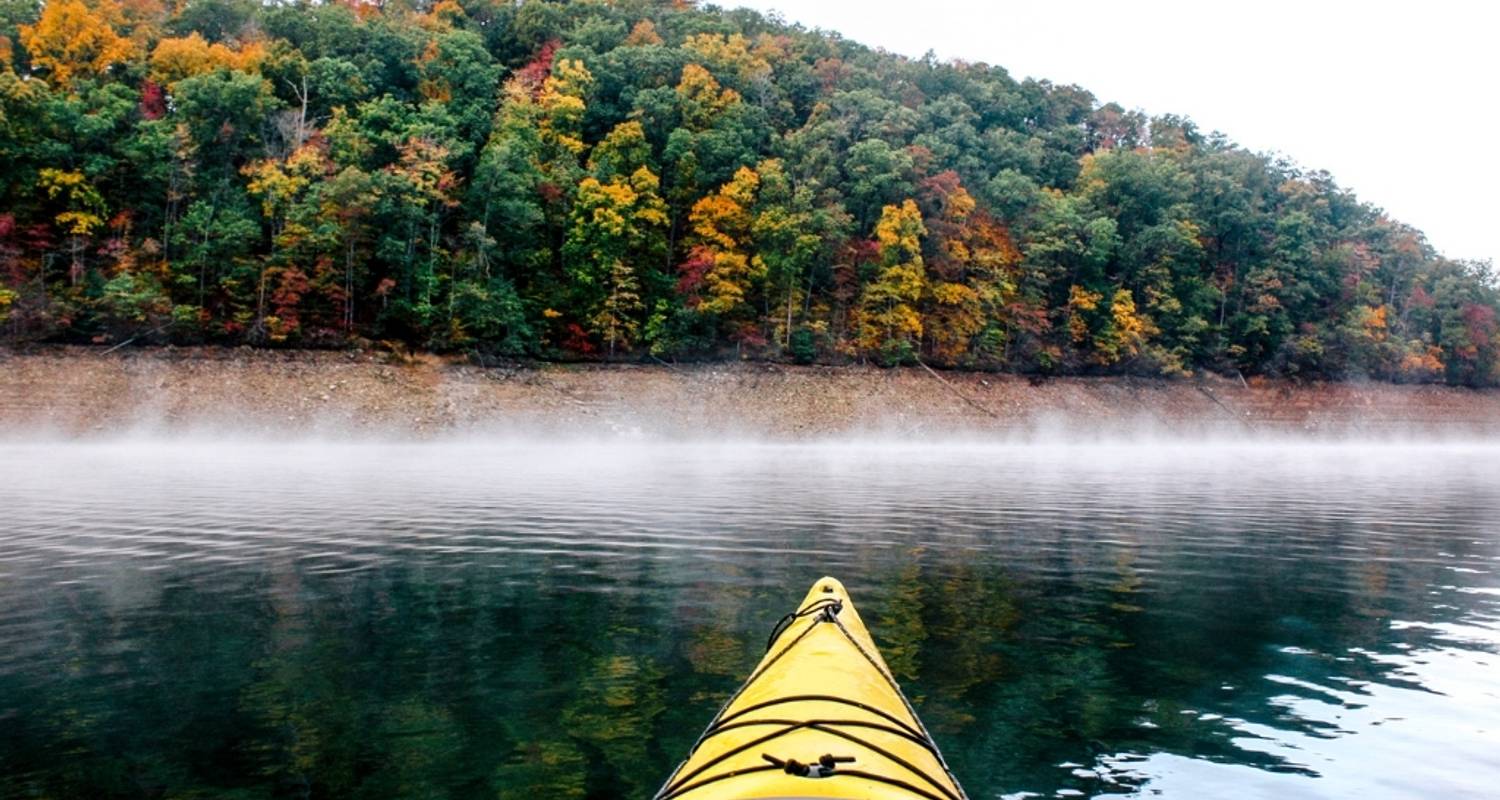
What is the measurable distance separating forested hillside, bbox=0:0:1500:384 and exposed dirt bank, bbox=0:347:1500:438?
180cm

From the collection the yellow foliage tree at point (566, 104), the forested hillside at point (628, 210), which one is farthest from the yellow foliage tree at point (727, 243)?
the yellow foliage tree at point (566, 104)

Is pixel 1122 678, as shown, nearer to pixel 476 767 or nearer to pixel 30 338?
pixel 476 767

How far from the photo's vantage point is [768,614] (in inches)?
405

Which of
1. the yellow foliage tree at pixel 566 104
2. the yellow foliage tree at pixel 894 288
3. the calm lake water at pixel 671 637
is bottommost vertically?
the calm lake water at pixel 671 637

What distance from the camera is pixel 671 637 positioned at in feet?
30.6

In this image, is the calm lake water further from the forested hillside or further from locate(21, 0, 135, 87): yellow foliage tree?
locate(21, 0, 135, 87): yellow foliage tree

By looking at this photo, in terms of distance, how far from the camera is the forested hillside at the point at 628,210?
44.4 meters

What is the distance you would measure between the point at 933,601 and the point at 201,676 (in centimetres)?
718

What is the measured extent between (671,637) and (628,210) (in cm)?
4530

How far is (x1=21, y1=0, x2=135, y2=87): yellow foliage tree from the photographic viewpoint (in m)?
47.3

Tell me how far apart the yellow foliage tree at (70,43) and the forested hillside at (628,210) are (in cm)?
14

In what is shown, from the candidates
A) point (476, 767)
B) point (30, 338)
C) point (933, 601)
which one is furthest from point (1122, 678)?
point (30, 338)

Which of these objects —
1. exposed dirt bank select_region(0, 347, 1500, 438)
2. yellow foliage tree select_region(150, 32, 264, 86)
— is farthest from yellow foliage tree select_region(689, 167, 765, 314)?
yellow foliage tree select_region(150, 32, 264, 86)

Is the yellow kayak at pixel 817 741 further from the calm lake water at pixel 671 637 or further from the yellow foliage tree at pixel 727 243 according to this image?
the yellow foliage tree at pixel 727 243
